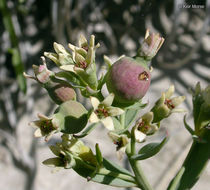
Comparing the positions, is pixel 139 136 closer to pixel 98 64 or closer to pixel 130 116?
pixel 130 116

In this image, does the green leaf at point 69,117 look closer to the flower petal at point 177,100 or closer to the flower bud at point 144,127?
the flower bud at point 144,127

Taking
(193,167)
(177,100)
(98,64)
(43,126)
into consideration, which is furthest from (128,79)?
(98,64)

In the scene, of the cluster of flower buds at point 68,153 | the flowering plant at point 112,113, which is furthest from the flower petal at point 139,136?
the cluster of flower buds at point 68,153

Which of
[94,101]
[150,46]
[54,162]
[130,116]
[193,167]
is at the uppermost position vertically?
[150,46]

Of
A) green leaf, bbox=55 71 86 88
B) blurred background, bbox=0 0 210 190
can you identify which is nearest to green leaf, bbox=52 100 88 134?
green leaf, bbox=55 71 86 88

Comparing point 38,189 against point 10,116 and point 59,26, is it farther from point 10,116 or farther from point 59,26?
point 59,26

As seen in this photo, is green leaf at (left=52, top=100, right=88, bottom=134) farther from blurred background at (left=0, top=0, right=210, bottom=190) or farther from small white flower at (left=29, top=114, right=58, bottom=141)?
blurred background at (left=0, top=0, right=210, bottom=190)

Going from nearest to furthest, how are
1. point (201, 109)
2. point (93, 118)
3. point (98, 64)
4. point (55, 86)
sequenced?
1. point (93, 118)
2. point (55, 86)
3. point (201, 109)
4. point (98, 64)
